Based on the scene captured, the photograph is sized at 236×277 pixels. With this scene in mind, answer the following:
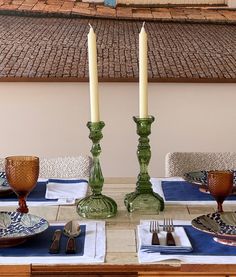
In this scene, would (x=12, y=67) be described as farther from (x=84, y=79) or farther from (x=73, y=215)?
(x=73, y=215)

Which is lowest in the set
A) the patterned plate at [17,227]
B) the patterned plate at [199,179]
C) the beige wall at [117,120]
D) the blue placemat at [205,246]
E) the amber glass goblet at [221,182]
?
the blue placemat at [205,246]

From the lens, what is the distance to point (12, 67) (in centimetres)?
277

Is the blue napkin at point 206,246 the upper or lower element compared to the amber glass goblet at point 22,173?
lower

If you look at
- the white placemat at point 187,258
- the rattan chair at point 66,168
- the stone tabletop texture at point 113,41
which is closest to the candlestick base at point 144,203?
the white placemat at point 187,258

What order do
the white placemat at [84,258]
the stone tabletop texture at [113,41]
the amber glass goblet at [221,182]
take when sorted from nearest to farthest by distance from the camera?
the white placemat at [84,258], the amber glass goblet at [221,182], the stone tabletop texture at [113,41]

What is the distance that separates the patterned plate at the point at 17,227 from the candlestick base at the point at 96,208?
0.17 m

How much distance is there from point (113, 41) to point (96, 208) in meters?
1.28

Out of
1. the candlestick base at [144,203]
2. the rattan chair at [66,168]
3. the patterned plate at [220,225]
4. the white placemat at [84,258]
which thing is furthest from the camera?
the rattan chair at [66,168]

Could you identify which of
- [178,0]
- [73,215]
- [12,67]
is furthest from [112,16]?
[73,215]

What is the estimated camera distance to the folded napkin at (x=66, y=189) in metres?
1.91

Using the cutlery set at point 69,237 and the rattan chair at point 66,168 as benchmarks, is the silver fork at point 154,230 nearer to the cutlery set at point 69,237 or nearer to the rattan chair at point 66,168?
the cutlery set at point 69,237

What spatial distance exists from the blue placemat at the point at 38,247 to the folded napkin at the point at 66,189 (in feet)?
1.15

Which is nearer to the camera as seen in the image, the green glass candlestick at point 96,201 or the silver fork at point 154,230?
the silver fork at point 154,230

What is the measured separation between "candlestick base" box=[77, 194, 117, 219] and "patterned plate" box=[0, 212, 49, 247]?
0.54 feet
